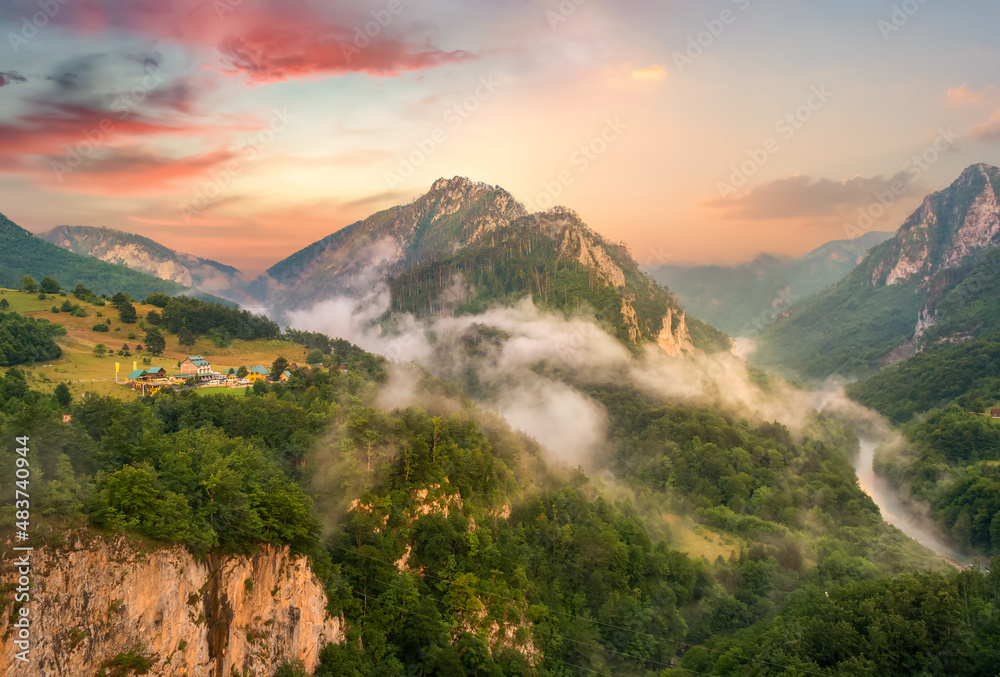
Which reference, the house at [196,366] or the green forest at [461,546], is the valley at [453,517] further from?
the house at [196,366]

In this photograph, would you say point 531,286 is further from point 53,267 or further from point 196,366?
point 53,267

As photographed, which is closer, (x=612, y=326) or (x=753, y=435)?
(x=753, y=435)

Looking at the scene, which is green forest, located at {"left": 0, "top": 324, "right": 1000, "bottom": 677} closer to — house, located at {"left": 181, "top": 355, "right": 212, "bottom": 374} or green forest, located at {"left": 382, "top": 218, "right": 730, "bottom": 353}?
house, located at {"left": 181, "top": 355, "right": 212, "bottom": 374}

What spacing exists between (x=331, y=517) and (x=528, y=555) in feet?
56.9

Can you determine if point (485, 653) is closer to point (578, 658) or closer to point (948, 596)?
point (578, 658)

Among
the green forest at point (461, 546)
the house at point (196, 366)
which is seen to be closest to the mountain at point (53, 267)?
the house at point (196, 366)

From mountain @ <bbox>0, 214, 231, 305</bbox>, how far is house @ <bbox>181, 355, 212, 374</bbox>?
115 metres

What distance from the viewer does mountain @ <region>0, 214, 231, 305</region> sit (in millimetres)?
146250

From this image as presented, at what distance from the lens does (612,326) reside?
128 m

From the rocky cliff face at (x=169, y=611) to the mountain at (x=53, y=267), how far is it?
150m

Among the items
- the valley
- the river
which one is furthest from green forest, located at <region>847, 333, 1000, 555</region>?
the river

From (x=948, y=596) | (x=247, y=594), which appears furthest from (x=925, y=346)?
(x=247, y=594)

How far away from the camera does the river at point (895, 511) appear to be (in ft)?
241

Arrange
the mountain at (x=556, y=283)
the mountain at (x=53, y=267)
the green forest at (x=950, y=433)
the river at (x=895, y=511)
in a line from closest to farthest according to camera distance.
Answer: the green forest at (x=950, y=433)
the river at (x=895, y=511)
the mountain at (x=556, y=283)
the mountain at (x=53, y=267)
